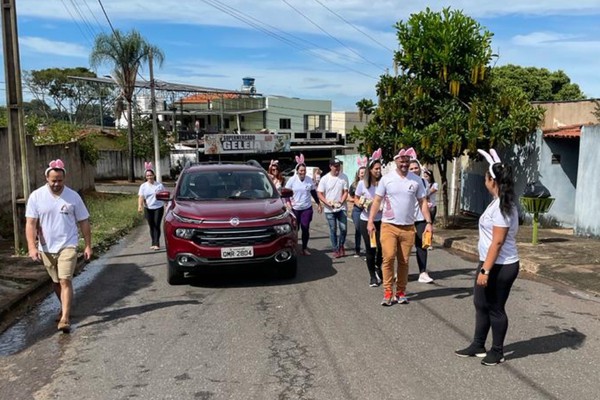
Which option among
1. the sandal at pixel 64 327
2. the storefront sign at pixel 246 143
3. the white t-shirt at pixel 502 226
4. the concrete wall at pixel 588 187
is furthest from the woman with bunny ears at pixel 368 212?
the storefront sign at pixel 246 143

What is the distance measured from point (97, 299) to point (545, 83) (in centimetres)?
3472

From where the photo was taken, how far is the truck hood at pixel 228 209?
7.30 metres

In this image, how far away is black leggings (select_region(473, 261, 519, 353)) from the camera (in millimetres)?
4473

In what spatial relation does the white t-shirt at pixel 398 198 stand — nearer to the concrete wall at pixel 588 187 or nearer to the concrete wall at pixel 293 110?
the concrete wall at pixel 588 187

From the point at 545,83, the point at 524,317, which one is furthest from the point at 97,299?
the point at 545,83

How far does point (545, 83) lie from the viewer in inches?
1391

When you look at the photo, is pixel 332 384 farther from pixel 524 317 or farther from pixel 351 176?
pixel 351 176

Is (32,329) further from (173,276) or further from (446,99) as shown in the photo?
(446,99)

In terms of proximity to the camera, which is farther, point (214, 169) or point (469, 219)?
point (469, 219)

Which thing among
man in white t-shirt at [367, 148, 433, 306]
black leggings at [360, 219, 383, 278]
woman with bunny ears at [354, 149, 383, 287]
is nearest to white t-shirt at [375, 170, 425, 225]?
man in white t-shirt at [367, 148, 433, 306]

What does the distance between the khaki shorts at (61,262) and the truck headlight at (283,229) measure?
105 inches

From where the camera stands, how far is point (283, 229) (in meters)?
7.51

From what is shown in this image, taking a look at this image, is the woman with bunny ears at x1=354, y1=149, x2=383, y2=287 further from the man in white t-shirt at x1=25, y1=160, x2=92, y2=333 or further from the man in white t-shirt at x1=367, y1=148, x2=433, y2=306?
the man in white t-shirt at x1=25, y1=160, x2=92, y2=333

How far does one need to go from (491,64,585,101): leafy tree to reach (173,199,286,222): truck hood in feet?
102
